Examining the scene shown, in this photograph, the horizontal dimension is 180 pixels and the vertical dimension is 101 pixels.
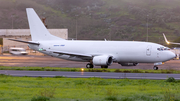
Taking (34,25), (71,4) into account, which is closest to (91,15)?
(71,4)

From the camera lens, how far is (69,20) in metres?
161

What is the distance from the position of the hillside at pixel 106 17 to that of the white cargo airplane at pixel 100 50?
86373 mm

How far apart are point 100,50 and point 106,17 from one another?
5357 inches

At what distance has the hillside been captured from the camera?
5344 inches

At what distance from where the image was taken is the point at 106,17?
557 ft

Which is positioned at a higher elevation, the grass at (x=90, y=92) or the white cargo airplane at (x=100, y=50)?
the white cargo airplane at (x=100, y=50)

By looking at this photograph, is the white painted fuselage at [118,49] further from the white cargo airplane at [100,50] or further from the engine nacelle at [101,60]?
the engine nacelle at [101,60]

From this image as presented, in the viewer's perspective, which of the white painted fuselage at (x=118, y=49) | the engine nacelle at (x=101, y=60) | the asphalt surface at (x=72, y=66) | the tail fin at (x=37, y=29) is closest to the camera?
the asphalt surface at (x=72, y=66)

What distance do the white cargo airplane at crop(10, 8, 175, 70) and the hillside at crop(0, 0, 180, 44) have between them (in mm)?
86373

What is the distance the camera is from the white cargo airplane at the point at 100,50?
3328cm

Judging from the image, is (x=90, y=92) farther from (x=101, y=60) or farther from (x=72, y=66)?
(x=72, y=66)

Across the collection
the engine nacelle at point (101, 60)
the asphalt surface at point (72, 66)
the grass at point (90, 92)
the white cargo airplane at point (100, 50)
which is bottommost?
the grass at point (90, 92)

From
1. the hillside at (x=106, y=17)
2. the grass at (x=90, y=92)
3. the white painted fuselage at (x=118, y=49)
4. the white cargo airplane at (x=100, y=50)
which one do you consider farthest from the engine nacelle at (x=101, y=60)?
the hillside at (x=106, y=17)

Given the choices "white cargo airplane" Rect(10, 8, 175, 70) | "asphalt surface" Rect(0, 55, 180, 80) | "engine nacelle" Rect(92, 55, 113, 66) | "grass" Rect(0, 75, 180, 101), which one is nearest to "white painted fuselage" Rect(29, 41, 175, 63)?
"white cargo airplane" Rect(10, 8, 175, 70)
